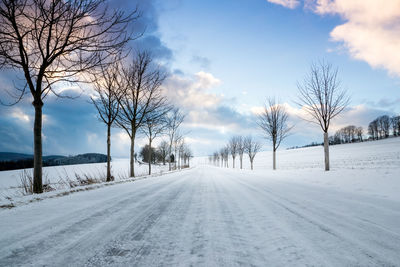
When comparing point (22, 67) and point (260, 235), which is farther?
point (22, 67)

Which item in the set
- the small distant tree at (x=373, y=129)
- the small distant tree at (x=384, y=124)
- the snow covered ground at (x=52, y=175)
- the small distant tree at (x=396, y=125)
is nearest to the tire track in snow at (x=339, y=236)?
the snow covered ground at (x=52, y=175)

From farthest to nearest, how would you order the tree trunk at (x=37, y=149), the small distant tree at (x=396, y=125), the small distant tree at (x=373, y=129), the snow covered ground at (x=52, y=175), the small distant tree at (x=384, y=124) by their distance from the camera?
the small distant tree at (x=373, y=129) < the small distant tree at (x=384, y=124) < the small distant tree at (x=396, y=125) < the snow covered ground at (x=52, y=175) < the tree trunk at (x=37, y=149)

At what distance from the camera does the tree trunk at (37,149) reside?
6312mm

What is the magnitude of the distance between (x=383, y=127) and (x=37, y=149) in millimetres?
128347

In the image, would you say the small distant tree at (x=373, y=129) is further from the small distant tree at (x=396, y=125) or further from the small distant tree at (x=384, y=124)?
the small distant tree at (x=396, y=125)

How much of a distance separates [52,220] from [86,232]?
101 centimetres

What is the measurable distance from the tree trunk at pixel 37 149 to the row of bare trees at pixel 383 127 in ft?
401

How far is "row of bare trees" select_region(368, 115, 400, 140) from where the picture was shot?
87.5 meters

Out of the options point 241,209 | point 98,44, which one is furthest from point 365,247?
Result: point 98,44

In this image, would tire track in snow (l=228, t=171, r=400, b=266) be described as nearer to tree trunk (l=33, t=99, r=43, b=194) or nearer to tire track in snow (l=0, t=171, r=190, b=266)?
tire track in snow (l=0, t=171, r=190, b=266)

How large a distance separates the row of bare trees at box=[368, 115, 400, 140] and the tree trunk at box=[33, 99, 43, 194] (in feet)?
401

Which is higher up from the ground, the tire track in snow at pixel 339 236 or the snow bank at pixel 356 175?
the tire track in snow at pixel 339 236

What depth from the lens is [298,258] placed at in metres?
1.60

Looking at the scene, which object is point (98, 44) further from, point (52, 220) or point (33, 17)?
point (52, 220)
